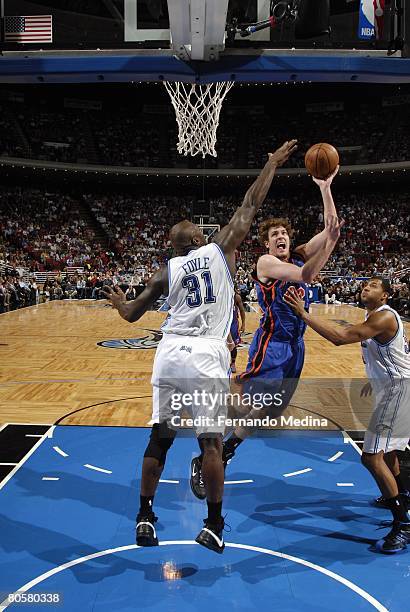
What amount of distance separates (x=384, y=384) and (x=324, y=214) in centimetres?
108

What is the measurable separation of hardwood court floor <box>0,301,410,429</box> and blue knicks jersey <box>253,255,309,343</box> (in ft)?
5.85

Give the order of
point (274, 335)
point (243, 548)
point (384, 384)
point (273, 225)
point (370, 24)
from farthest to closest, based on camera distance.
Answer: point (370, 24), point (274, 335), point (273, 225), point (384, 384), point (243, 548)

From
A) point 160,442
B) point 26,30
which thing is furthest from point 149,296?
point 26,30

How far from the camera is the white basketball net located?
834 cm

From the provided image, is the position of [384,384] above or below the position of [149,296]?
below

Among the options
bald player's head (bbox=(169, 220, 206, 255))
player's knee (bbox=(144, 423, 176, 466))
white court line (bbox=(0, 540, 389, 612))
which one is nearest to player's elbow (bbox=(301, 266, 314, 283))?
bald player's head (bbox=(169, 220, 206, 255))

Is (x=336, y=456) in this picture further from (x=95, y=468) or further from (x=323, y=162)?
(x=323, y=162)

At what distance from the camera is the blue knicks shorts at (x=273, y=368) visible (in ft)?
13.0

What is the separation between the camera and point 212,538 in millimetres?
2738

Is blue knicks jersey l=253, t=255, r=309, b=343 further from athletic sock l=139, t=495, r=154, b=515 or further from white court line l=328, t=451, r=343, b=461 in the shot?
athletic sock l=139, t=495, r=154, b=515

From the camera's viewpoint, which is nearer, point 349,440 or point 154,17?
point 154,17

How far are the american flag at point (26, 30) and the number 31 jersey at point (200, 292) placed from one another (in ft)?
9.04

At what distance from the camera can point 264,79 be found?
4.47m

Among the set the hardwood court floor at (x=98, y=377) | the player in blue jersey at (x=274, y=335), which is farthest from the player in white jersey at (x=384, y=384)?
the hardwood court floor at (x=98, y=377)
